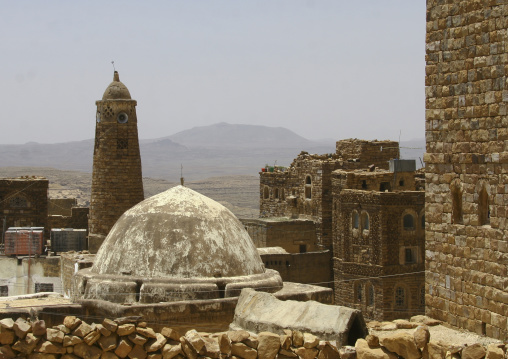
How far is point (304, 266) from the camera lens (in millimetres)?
39594

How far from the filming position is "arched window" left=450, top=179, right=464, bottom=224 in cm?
1127

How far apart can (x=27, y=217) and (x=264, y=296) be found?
92.8ft

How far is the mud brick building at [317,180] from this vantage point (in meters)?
42.6

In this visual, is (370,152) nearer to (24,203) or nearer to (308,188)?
(308,188)

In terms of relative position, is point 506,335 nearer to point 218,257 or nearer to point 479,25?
point 479,25

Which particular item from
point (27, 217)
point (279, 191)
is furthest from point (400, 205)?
point (27, 217)

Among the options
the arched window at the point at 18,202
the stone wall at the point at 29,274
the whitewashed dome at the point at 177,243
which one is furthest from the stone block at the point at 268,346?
the arched window at the point at 18,202

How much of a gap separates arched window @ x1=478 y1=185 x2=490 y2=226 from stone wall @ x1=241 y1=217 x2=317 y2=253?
2974 cm

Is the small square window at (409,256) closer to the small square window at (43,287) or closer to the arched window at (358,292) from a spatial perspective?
the arched window at (358,292)

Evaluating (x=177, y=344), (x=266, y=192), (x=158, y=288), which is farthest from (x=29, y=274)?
(x=177, y=344)

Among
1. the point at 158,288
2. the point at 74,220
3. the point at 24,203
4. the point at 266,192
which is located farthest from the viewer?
the point at 266,192

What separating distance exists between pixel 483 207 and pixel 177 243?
6352 millimetres

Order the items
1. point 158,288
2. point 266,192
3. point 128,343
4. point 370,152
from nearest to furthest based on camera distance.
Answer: point 128,343
point 158,288
point 370,152
point 266,192

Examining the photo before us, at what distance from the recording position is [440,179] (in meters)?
11.5
